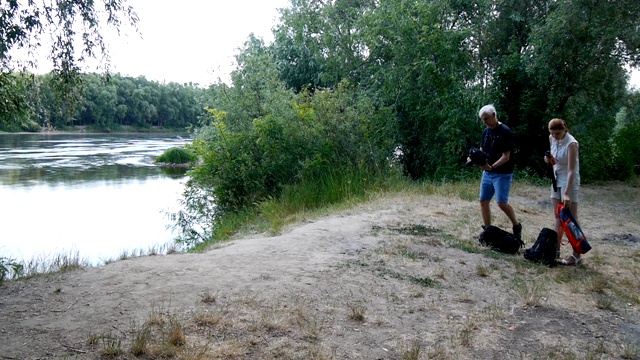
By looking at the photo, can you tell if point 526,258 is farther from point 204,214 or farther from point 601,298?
point 204,214

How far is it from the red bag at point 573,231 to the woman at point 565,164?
0.10m

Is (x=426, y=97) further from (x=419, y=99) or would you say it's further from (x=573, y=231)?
(x=573, y=231)

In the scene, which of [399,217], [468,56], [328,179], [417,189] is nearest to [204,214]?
[328,179]

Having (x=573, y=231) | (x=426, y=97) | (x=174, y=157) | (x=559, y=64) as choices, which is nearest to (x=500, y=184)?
(x=573, y=231)

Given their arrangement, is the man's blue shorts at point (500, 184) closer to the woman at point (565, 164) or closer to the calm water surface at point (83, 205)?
the woman at point (565, 164)

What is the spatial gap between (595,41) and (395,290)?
1276 cm

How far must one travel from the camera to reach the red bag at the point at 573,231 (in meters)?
6.43

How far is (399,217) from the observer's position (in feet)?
30.7

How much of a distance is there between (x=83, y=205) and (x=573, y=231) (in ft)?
68.4

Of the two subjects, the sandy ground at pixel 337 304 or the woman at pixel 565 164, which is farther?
the woman at pixel 565 164

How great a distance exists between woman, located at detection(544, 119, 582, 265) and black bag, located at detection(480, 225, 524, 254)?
0.65 m

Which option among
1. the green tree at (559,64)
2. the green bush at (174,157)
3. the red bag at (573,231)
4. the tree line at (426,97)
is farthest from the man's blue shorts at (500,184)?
the green bush at (174,157)

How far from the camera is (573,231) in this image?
21.1ft

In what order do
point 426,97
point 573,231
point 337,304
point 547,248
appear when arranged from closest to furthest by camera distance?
point 337,304 < point 573,231 < point 547,248 < point 426,97
